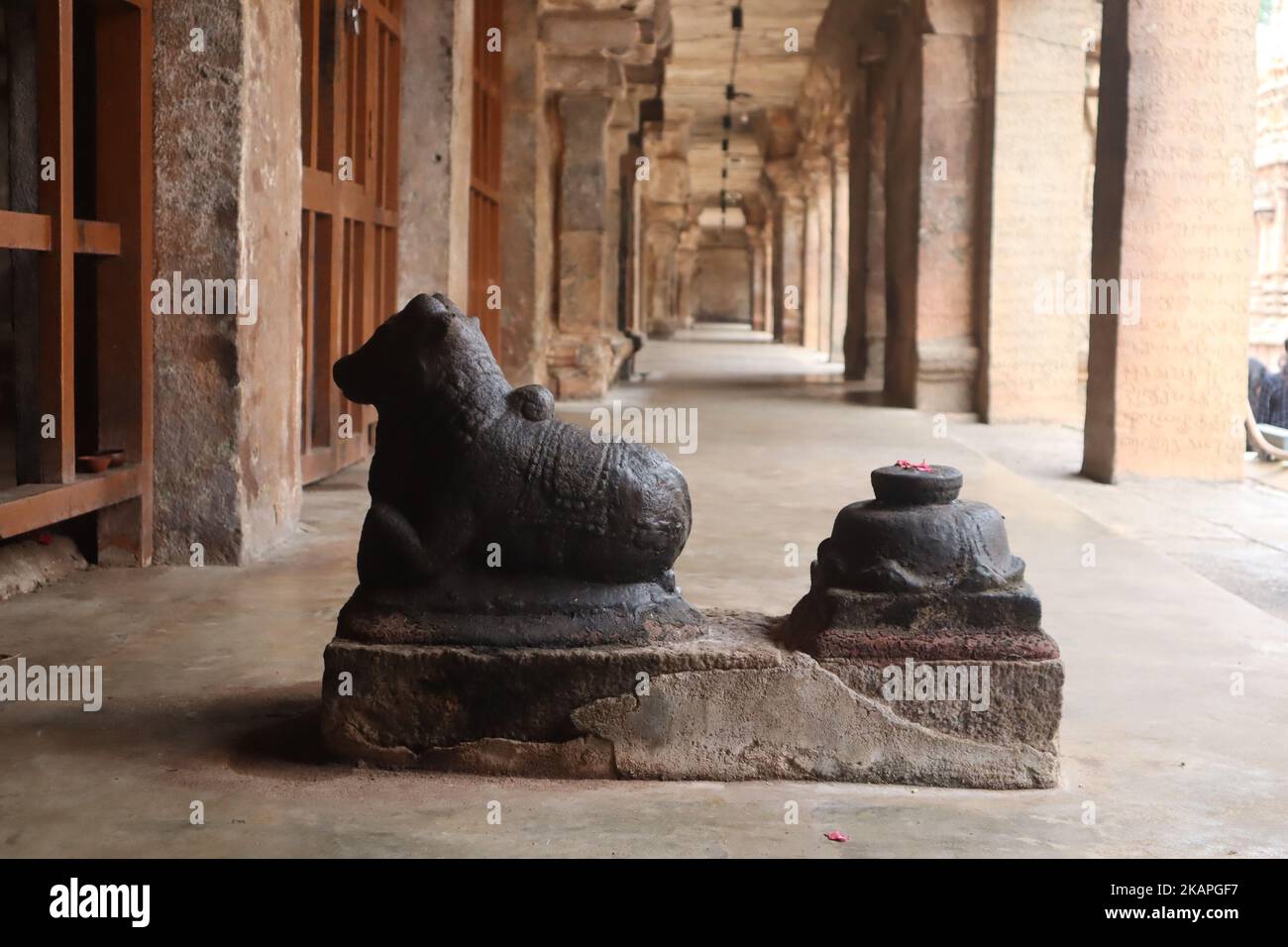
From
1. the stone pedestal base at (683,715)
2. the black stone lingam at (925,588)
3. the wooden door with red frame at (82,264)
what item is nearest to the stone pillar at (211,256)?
the wooden door with red frame at (82,264)

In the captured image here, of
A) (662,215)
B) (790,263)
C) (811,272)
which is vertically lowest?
(811,272)

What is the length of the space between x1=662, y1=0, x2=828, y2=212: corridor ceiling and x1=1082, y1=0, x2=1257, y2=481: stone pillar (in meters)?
8.48

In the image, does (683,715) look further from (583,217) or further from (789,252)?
(789,252)

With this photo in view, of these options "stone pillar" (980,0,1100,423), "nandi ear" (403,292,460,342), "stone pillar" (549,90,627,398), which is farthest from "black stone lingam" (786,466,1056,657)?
"stone pillar" (549,90,627,398)

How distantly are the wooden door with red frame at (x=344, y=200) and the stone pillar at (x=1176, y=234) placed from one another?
13.5 feet

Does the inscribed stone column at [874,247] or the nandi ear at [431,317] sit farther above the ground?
the inscribed stone column at [874,247]

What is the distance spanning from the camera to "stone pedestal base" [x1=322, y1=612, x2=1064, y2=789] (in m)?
3.06

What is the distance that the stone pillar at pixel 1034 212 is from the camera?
37.8 ft

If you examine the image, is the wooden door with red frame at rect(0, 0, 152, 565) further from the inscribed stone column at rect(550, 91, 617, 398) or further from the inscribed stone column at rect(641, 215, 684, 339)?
the inscribed stone column at rect(641, 215, 684, 339)

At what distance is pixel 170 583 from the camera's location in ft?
15.9

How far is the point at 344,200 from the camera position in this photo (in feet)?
24.0

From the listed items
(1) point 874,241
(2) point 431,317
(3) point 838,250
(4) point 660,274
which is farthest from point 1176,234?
(4) point 660,274

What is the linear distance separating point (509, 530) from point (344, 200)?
4.59 metres

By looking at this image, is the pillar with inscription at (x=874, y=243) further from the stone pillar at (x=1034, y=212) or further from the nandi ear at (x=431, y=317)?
the nandi ear at (x=431, y=317)
